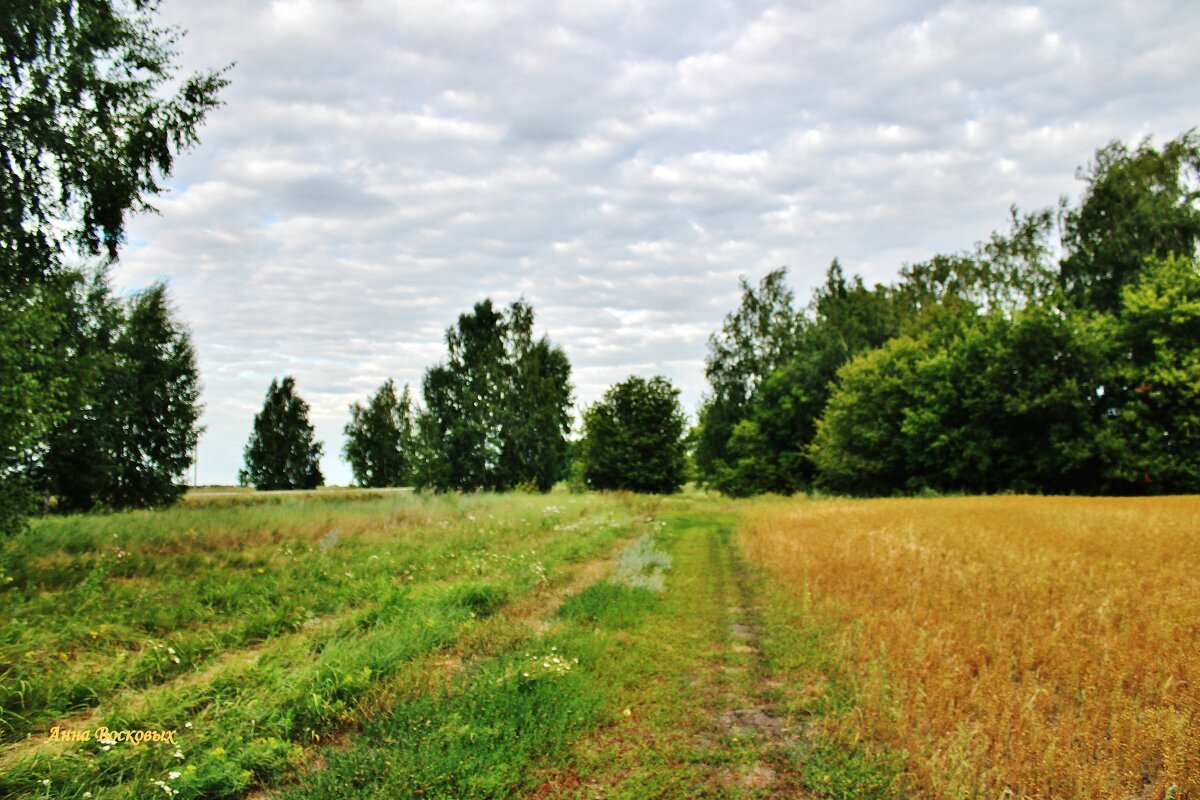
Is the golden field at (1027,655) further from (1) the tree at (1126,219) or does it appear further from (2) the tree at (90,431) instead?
(1) the tree at (1126,219)

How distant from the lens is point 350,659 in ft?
20.5

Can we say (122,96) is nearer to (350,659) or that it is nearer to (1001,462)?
(350,659)

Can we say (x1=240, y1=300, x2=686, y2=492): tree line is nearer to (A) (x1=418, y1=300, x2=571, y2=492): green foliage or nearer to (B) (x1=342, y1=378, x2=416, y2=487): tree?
(A) (x1=418, y1=300, x2=571, y2=492): green foliage

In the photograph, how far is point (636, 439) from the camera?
161ft

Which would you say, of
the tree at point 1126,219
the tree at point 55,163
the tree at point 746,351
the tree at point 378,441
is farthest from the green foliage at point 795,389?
the tree at point 55,163

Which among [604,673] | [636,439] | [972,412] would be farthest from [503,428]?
[604,673]

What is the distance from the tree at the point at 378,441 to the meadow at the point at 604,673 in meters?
59.9

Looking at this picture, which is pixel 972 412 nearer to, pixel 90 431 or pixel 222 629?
pixel 222 629

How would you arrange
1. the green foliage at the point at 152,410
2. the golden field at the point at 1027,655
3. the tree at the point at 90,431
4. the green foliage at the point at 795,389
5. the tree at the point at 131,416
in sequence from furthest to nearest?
the green foliage at the point at 795,389
the green foliage at the point at 152,410
the tree at the point at 131,416
the tree at the point at 90,431
the golden field at the point at 1027,655

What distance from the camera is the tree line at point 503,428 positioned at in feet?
132

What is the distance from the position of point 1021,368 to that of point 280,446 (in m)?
59.9

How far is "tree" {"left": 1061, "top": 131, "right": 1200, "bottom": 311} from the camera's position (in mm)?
35562

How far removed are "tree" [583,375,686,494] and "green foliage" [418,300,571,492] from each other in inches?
284

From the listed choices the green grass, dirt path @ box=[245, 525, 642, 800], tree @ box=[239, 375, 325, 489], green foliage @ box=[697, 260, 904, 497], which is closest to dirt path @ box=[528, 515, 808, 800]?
the green grass
